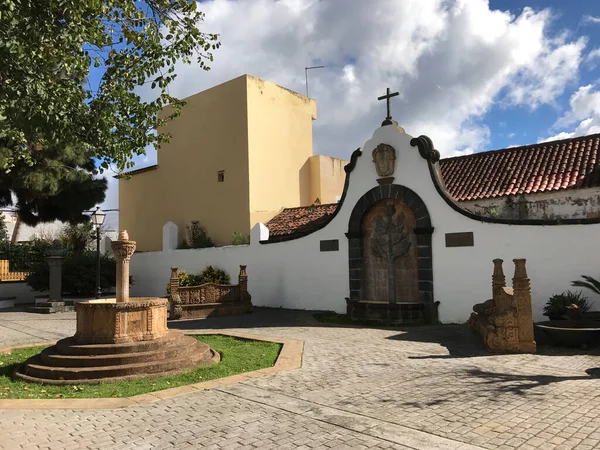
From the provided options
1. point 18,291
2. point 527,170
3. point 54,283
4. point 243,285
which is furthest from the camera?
point 18,291

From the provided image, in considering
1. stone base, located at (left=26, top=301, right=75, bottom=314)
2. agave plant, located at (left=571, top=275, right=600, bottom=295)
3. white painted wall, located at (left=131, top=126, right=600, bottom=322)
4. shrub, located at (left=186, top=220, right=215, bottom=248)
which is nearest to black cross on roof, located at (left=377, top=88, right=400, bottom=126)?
white painted wall, located at (left=131, top=126, right=600, bottom=322)

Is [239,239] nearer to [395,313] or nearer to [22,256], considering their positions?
[395,313]

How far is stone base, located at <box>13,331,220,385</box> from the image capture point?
671cm

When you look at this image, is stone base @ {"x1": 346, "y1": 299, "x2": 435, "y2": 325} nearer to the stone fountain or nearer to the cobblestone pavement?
the cobblestone pavement

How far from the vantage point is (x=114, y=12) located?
30.5 feet

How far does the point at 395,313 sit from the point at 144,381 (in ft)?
22.5

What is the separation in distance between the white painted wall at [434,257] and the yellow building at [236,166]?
2505 mm

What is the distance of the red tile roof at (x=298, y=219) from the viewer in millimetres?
17047

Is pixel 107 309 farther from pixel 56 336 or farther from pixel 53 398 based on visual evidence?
pixel 56 336

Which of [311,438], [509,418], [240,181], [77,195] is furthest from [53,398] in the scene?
[77,195]

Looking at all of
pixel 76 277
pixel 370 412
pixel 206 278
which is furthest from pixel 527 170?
pixel 76 277

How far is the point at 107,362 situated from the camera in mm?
6898

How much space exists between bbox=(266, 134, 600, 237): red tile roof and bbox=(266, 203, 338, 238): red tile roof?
342 mm

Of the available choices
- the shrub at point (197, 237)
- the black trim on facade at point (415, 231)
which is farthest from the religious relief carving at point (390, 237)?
the shrub at point (197, 237)
